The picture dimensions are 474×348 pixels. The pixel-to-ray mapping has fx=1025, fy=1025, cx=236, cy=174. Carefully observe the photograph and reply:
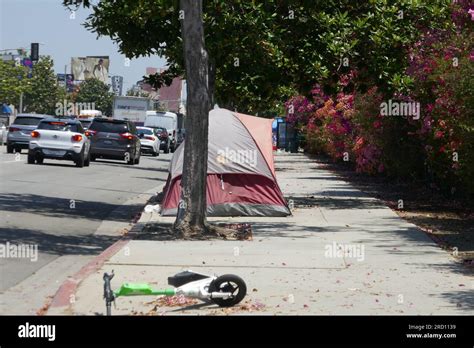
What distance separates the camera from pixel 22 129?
43.0 meters

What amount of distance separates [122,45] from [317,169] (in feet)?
71.3

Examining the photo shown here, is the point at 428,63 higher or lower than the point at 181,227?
higher

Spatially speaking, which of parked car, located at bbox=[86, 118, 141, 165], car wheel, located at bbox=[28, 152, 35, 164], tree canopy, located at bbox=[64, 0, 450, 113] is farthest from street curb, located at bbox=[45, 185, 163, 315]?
parked car, located at bbox=[86, 118, 141, 165]

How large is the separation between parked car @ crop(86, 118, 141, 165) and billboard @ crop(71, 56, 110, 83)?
493ft

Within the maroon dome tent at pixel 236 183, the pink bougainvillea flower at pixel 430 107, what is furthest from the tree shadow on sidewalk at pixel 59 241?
the pink bougainvillea flower at pixel 430 107

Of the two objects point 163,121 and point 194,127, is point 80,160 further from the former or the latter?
point 163,121

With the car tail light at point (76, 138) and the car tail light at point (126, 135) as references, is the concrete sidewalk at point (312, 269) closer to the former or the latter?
the car tail light at point (76, 138)

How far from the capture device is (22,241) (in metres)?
15.1

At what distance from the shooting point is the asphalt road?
1458 cm

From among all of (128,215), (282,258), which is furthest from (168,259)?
(128,215)

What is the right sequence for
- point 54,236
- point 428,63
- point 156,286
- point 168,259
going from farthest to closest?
point 428,63 < point 54,236 < point 168,259 < point 156,286

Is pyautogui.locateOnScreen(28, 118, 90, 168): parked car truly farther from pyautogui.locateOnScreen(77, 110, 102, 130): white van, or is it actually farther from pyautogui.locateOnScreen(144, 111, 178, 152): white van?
pyautogui.locateOnScreen(144, 111, 178, 152): white van

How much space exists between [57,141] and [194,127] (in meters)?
18.7
